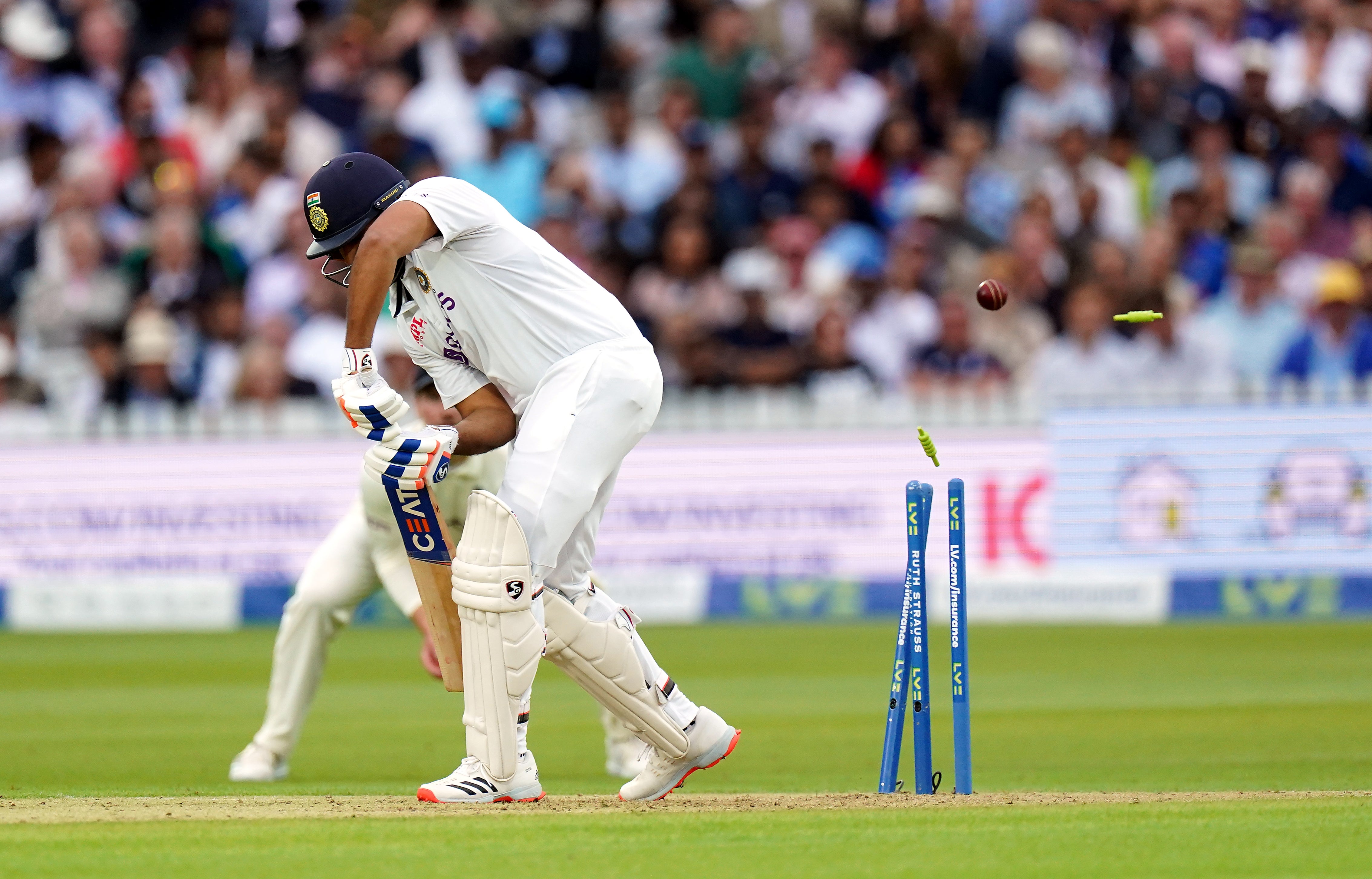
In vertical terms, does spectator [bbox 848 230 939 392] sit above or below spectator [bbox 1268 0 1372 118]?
below

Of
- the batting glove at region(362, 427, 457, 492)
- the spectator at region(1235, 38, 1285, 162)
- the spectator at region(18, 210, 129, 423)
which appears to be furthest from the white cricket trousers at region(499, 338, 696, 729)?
the spectator at region(1235, 38, 1285, 162)

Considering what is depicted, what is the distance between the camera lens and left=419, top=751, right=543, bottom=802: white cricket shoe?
18.3ft

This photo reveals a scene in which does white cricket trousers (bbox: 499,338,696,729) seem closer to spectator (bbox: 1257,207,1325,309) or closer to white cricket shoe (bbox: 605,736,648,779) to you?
white cricket shoe (bbox: 605,736,648,779)

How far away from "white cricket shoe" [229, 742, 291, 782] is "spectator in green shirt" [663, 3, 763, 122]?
9.95m

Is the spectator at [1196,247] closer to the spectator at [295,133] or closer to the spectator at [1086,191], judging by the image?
the spectator at [1086,191]

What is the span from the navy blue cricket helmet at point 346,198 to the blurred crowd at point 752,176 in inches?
297

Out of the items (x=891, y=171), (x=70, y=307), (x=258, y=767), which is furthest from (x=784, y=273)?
(x=258, y=767)

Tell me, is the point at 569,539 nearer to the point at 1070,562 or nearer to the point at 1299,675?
the point at 1299,675

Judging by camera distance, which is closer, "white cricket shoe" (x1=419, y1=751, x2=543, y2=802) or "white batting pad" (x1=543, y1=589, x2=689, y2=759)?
"white cricket shoe" (x1=419, y1=751, x2=543, y2=802)

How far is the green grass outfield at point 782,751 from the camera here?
15.7 feet

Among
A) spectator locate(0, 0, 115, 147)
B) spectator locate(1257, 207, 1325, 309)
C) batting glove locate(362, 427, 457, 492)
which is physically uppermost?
spectator locate(0, 0, 115, 147)

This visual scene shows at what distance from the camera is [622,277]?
49.3 feet

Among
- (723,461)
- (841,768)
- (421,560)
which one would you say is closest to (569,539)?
(421,560)

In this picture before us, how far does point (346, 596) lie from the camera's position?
7.88m
